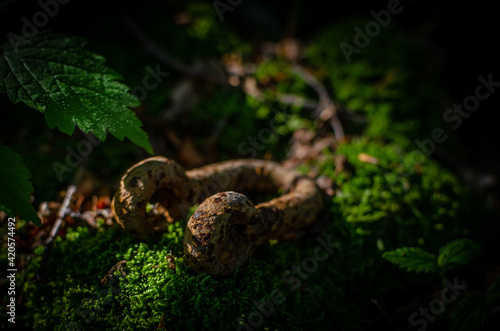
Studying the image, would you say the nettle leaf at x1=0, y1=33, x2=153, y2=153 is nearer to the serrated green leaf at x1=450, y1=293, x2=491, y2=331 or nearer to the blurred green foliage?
the blurred green foliage

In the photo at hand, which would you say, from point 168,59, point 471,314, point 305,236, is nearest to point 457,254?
point 471,314

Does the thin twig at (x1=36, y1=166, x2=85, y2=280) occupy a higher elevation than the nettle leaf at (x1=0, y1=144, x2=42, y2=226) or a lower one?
lower

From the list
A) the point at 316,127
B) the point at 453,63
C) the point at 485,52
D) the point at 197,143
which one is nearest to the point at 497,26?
the point at 485,52

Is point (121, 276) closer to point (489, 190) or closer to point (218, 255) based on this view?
point (218, 255)

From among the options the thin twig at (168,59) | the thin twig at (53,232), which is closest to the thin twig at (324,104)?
the thin twig at (168,59)

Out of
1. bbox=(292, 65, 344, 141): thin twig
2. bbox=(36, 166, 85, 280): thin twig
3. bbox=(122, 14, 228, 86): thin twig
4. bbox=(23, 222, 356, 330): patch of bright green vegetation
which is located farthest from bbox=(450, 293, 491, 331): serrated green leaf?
bbox=(122, 14, 228, 86): thin twig

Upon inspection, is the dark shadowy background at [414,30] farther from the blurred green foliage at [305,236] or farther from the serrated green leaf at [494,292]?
the serrated green leaf at [494,292]
